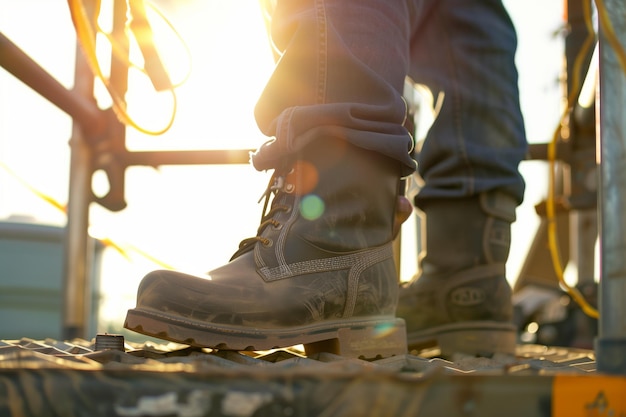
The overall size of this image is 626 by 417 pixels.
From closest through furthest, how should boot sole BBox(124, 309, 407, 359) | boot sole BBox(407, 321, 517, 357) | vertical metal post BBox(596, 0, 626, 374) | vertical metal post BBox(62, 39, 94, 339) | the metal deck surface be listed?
the metal deck surface
vertical metal post BBox(596, 0, 626, 374)
boot sole BBox(124, 309, 407, 359)
boot sole BBox(407, 321, 517, 357)
vertical metal post BBox(62, 39, 94, 339)

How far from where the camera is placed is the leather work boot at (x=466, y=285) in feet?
4.86

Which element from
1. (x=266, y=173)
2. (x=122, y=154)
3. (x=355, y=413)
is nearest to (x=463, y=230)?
(x=266, y=173)

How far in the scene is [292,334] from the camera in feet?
3.25

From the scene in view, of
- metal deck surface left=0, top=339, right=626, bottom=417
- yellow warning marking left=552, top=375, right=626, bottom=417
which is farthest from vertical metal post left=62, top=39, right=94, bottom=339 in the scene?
yellow warning marking left=552, top=375, right=626, bottom=417

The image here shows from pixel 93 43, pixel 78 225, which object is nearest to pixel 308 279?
pixel 93 43

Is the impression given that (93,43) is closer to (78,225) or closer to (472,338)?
(78,225)

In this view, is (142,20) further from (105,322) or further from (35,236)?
(105,322)

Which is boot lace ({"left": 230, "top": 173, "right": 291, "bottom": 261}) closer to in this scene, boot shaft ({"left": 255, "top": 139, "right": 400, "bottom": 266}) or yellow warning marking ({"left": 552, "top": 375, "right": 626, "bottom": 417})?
boot shaft ({"left": 255, "top": 139, "right": 400, "bottom": 266})

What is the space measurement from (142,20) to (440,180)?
85 cm

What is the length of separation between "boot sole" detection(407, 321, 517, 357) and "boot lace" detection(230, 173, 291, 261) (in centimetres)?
57

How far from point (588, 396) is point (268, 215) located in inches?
26.2

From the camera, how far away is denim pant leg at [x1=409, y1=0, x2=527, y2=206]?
1489 mm

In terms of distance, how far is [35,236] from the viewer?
4434 mm

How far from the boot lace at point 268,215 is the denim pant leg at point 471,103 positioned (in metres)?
0.51
